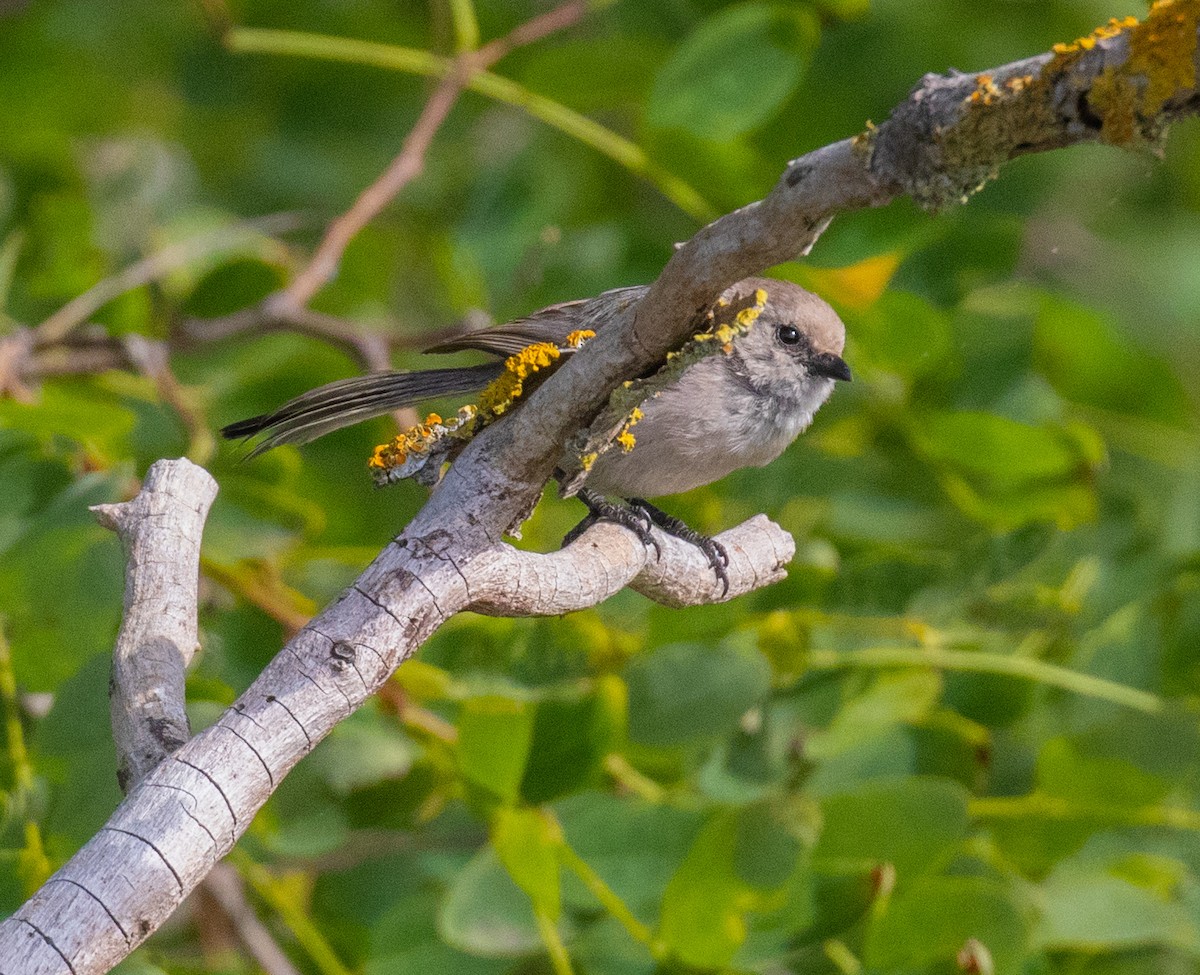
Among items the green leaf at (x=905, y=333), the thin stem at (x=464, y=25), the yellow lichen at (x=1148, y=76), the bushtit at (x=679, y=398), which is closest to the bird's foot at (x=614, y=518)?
the bushtit at (x=679, y=398)

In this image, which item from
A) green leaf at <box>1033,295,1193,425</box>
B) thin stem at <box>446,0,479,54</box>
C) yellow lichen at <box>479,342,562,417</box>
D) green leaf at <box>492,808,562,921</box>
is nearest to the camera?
yellow lichen at <box>479,342,562,417</box>

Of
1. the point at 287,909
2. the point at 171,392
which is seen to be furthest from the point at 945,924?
the point at 171,392

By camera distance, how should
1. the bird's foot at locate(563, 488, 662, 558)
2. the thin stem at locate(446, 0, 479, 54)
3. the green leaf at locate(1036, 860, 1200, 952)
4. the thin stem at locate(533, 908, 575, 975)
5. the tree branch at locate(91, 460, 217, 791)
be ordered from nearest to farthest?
1. the tree branch at locate(91, 460, 217, 791)
2. the bird's foot at locate(563, 488, 662, 558)
3. the thin stem at locate(533, 908, 575, 975)
4. the green leaf at locate(1036, 860, 1200, 952)
5. the thin stem at locate(446, 0, 479, 54)

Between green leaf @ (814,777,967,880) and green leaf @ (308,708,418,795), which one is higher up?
green leaf @ (308,708,418,795)

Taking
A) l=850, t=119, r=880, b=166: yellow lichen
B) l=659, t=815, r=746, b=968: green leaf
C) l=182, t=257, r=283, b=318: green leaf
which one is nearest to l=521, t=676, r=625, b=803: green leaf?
l=659, t=815, r=746, b=968: green leaf

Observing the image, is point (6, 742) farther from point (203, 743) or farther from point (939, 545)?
point (939, 545)

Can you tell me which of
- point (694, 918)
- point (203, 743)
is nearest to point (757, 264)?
point (203, 743)

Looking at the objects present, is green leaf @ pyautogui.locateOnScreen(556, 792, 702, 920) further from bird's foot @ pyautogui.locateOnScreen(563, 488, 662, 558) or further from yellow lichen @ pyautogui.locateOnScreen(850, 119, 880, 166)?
yellow lichen @ pyautogui.locateOnScreen(850, 119, 880, 166)
